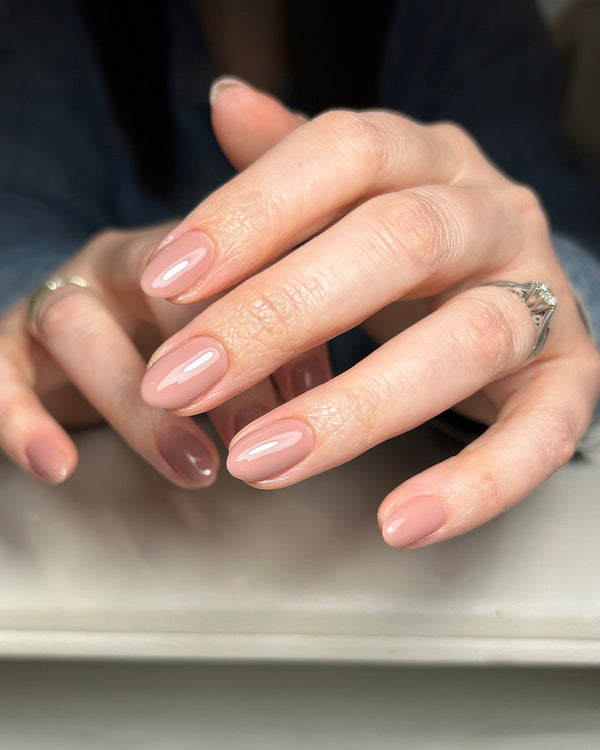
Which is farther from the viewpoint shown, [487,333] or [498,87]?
[498,87]

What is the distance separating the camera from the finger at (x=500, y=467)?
27 cm

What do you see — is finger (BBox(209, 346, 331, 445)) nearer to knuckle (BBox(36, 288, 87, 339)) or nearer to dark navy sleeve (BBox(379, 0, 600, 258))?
knuckle (BBox(36, 288, 87, 339))

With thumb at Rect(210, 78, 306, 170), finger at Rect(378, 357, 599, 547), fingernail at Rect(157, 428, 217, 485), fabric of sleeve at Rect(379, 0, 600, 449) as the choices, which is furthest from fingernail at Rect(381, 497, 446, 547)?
fabric of sleeve at Rect(379, 0, 600, 449)

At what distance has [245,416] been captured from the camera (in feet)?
1.10

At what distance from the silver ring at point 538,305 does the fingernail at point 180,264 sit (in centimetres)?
15

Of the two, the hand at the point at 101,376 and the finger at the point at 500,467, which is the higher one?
the hand at the point at 101,376

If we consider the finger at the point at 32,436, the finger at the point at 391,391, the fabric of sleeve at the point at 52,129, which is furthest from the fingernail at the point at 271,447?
the fabric of sleeve at the point at 52,129

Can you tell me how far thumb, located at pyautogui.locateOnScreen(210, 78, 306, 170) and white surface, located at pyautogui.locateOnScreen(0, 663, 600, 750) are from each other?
274mm

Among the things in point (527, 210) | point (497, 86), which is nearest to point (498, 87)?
point (497, 86)

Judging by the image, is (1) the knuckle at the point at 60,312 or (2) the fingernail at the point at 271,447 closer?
(2) the fingernail at the point at 271,447

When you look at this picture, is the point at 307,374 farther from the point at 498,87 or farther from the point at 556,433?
the point at 498,87

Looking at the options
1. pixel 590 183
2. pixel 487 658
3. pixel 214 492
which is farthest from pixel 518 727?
pixel 590 183

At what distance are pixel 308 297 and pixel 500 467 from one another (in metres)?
0.11

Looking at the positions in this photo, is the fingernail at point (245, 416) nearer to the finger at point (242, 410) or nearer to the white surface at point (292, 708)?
the finger at point (242, 410)
